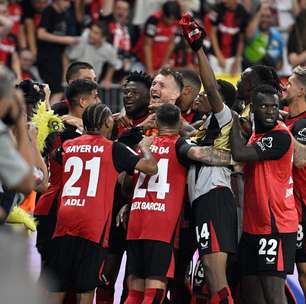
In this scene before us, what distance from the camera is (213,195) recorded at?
31.6ft

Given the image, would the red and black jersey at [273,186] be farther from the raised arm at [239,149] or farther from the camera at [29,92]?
the camera at [29,92]

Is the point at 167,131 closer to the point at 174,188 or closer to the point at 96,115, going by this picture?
the point at 174,188

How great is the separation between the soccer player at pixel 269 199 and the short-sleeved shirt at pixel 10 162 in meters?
2.93

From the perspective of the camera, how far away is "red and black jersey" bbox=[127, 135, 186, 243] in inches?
379

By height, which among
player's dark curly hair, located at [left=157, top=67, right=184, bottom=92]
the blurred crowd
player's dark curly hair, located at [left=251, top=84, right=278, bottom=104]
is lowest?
player's dark curly hair, located at [left=251, top=84, right=278, bottom=104]

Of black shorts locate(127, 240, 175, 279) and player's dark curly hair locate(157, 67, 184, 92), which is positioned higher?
player's dark curly hair locate(157, 67, 184, 92)

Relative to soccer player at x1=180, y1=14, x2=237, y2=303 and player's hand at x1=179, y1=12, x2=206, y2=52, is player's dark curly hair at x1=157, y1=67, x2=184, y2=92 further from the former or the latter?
player's hand at x1=179, y1=12, x2=206, y2=52

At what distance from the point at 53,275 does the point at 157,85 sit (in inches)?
75.5

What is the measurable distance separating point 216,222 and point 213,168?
1.43 feet

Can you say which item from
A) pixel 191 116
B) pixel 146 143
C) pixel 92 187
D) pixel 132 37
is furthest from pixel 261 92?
pixel 132 37

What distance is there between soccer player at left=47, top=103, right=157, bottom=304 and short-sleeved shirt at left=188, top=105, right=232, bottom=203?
→ 0.45 meters

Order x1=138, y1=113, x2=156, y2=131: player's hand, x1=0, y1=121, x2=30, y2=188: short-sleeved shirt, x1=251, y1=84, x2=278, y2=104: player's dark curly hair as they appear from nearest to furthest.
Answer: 1. x1=0, y1=121, x2=30, y2=188: short-sleeved shirt
2. x1=251, y1=84, x2=278, y2=104: player's dark curly hair
3. x1=138, y1=113, x2=156, y2=131: player's hand

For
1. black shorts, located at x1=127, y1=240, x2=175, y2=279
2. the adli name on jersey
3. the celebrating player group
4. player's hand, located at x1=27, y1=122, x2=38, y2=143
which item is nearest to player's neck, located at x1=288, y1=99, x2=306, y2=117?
the celebrating player group

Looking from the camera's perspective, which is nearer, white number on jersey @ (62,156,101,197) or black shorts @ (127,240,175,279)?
black shorts @ (127,240,175,279)
